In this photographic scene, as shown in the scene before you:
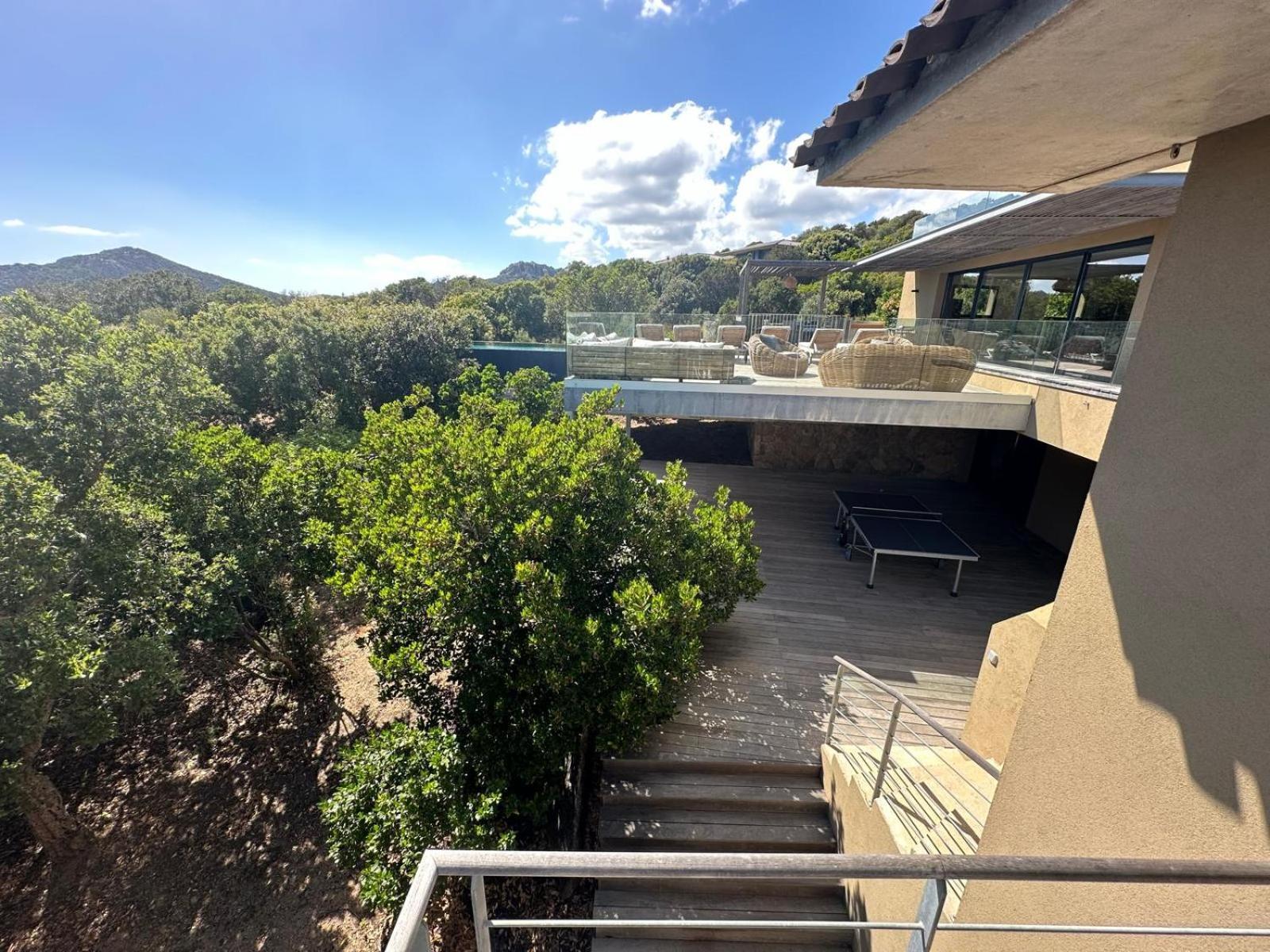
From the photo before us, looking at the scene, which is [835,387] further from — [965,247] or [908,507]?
[965,247]

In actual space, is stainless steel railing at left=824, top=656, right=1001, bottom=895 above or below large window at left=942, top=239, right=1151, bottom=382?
below

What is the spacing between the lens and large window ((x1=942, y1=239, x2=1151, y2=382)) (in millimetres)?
6711

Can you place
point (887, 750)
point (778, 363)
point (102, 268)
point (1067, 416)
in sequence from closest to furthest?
point (887, 750)
point (1067, 416)
point (778, 363)
point (102, 268)

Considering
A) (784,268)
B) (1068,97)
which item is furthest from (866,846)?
(784,268)

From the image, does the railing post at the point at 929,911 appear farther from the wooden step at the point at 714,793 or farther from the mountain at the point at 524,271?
the mountain at the point at 524,271

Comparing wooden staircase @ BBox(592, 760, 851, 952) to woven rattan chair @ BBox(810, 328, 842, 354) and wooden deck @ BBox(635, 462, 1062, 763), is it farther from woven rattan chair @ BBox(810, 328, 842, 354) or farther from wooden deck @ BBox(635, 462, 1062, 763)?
woven rattan chair @ BBox(810, 328, 842, 354)

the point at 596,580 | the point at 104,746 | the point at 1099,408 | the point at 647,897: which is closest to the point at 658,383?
the point at 596,580

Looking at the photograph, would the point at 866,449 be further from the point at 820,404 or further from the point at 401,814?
the point at 401,814

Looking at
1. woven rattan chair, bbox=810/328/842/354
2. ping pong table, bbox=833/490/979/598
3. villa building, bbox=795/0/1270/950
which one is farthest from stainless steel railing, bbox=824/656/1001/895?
woven rattan chair, bbox=810/328/842/354

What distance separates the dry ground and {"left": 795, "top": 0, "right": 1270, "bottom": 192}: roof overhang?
26.6ft

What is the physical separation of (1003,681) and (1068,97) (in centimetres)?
469

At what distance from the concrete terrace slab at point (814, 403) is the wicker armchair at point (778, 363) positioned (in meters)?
0.91

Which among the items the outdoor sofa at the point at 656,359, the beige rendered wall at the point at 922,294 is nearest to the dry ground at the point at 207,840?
the outdoor sofa at the point at 656,359

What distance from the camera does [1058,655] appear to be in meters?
2.38
